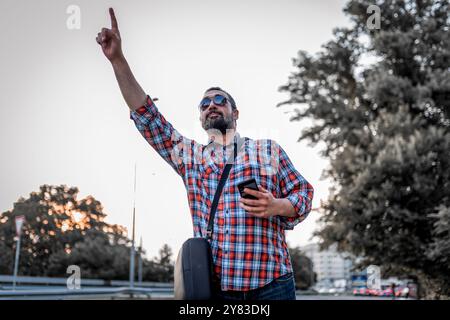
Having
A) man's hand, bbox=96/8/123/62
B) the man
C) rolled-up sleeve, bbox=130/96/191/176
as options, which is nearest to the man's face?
the man

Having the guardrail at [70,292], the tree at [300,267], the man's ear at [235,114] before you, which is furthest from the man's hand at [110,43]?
the tree at [300,267]

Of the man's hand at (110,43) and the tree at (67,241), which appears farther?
the tree at (67,241)

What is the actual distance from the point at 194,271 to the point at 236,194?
36cm

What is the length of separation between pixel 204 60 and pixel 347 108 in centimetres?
1076

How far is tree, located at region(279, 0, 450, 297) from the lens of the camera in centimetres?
1166

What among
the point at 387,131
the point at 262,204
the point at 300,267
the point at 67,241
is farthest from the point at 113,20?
the point at 300,267

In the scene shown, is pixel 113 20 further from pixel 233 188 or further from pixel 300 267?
pixel 300 267

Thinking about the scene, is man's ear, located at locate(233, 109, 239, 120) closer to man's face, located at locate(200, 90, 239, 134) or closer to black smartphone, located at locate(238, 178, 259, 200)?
man's face, located at locate(200, 90, 239, 134)

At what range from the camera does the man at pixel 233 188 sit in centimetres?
164

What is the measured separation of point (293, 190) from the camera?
183 cm

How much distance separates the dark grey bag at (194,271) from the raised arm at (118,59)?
706mm

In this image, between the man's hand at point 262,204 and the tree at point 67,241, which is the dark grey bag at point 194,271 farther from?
the tree at point 67,241

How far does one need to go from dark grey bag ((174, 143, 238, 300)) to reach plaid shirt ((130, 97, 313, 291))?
12 centimetres
